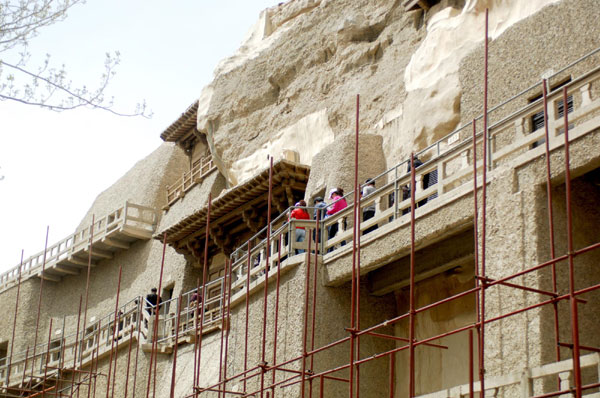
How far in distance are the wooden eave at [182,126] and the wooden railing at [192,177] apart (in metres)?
1.12

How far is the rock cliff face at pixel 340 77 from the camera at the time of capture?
16.6m

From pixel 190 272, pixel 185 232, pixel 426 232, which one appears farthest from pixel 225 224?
pixel 426 232

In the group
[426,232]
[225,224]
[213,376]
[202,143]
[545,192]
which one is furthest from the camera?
[202,143]

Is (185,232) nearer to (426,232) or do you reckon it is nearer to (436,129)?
(436,129)

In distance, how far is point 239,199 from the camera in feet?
68.5

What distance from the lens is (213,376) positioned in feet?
56.6

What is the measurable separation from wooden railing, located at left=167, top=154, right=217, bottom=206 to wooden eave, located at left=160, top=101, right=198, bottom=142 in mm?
1123

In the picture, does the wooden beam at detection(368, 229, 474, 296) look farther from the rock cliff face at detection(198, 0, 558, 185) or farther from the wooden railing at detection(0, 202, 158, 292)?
the wooden railing at detection(0, 202, 158, 292)

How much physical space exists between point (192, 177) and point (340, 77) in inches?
350

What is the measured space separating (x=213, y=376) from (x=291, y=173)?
15.6 ft

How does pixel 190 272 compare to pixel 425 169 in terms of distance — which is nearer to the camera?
pixel 425 169

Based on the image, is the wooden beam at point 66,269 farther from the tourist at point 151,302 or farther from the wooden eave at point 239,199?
the tourist at point 151,302

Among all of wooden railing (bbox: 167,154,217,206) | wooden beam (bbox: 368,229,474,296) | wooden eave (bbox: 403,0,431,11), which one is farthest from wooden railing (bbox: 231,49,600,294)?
wooden railing (bbox: 167,154,217,206)

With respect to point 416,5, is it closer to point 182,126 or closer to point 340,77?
point 340,77
